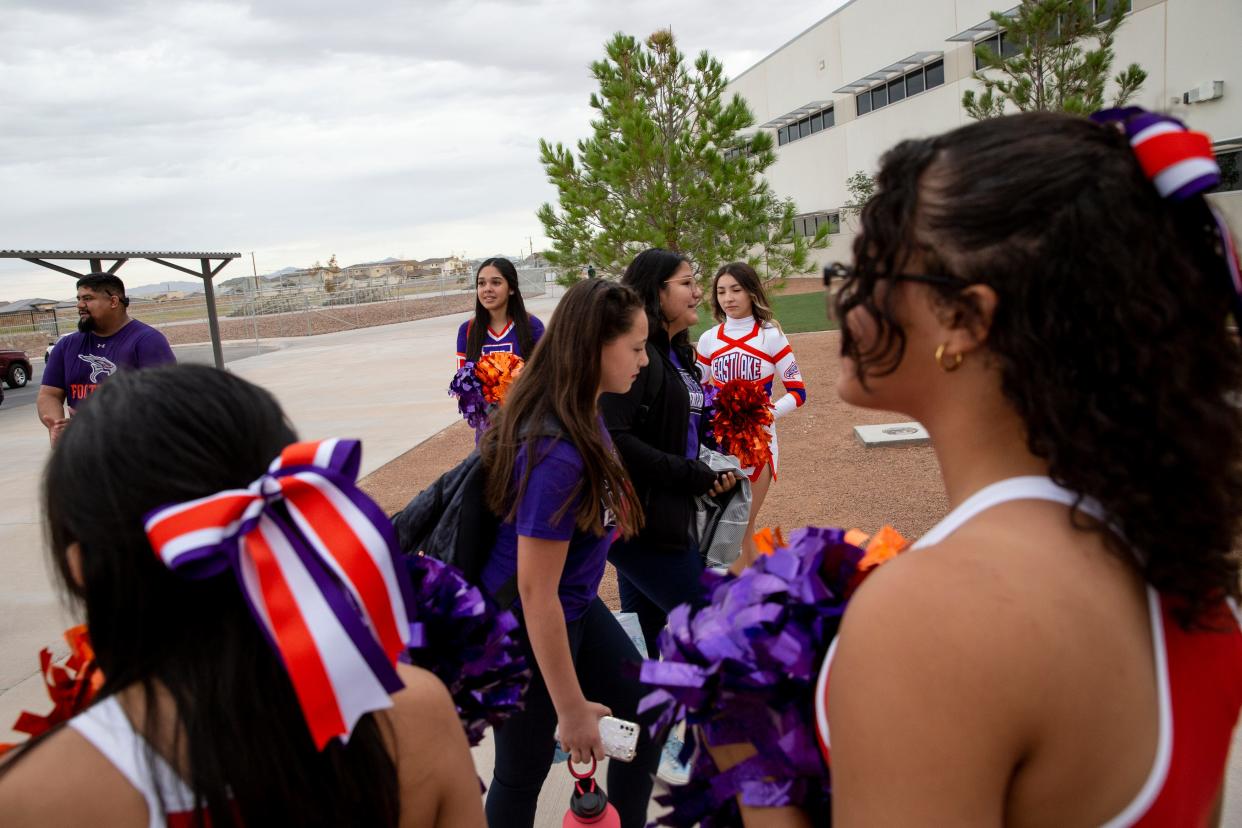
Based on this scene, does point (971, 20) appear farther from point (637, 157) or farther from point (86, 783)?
point (86, 783)

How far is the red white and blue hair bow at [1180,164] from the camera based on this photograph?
2.94 feet

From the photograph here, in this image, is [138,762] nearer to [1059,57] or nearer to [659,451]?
[659,451]

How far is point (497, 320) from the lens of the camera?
6328mm

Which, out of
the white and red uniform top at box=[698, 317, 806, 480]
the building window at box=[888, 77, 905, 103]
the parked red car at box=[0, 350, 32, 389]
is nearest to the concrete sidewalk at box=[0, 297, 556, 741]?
the white and red uniform top at box=[698, 317, 806, 480]

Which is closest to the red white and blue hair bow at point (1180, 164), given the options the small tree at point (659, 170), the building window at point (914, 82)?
the small tree at point (659, 170)

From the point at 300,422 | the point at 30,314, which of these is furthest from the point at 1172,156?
the point at 30,314

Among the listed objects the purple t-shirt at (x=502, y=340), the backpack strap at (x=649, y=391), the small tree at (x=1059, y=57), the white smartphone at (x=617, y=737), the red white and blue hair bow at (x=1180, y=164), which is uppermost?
the small tree at (x=1059, y=57)

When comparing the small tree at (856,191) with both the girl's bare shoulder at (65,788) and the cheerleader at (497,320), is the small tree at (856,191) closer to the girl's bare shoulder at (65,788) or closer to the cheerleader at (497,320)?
the cheerleader at (497,320)

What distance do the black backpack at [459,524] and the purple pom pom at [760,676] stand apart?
1.16m

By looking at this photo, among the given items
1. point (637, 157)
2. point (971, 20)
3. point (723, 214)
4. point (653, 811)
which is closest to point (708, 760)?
point (653, 811)

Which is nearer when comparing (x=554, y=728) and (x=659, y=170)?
(x=554, y=728)

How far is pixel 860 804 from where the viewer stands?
0.89 meters

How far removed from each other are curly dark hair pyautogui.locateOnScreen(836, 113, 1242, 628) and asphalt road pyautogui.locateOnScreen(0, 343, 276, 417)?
1497cm

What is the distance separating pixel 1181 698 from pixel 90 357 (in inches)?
229
